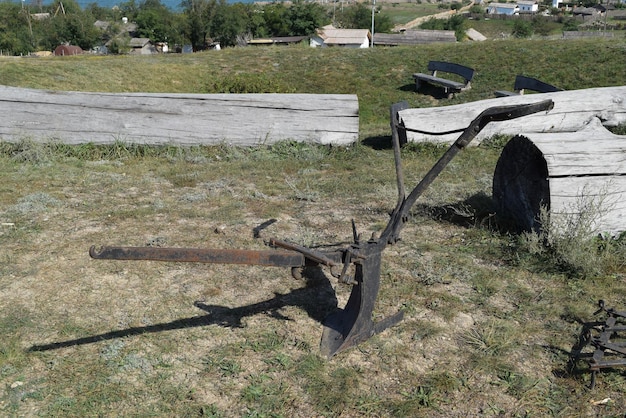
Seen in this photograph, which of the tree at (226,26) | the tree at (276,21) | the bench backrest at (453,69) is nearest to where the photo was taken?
the bench backrest at (453,69)

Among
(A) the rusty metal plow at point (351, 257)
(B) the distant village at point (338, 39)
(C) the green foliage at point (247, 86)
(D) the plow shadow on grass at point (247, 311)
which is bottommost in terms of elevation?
(D) the plow shadow on grass at point (247, 311)

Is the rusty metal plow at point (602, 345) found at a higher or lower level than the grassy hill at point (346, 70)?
lower

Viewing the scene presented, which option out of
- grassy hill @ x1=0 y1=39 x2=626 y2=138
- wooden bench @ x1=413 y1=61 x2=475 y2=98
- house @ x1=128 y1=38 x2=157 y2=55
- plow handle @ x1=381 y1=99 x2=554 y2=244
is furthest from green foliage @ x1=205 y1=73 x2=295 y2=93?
house @ x1=128 y1=38 x2=157 y2=55

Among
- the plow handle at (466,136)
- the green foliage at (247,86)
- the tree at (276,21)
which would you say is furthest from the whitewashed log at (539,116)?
the tree at (276,21)

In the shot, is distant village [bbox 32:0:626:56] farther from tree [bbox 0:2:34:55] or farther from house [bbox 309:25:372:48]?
tree [bbox 0:2:34:55]

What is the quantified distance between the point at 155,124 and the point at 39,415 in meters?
6.10

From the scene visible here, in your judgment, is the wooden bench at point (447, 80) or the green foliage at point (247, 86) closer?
the green foliage at point (247, 86)

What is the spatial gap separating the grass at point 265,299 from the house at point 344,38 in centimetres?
4232

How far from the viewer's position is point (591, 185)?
4781 mm

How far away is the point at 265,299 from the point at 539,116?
627 centimetres

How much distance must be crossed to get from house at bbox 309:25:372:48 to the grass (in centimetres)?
4232

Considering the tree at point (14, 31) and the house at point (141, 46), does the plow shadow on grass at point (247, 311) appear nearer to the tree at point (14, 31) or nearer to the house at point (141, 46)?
the tree at point (14, 31)

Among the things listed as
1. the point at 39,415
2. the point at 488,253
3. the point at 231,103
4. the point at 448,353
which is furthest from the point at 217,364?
the point at 231,103

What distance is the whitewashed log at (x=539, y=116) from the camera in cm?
848
